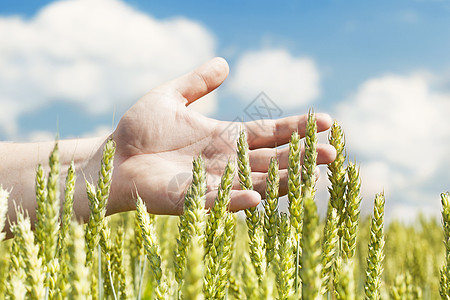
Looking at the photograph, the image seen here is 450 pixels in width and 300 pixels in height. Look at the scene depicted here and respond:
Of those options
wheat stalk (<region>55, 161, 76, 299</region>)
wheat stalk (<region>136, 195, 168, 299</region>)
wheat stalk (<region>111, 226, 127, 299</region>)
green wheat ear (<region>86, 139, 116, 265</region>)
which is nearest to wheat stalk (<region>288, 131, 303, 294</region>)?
wheat stalk (<region>136, 195, 168, 299</region>)

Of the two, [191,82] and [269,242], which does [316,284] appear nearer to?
[269,242]

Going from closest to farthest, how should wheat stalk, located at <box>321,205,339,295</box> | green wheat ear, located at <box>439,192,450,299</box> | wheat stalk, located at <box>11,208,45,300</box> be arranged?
wheat stalk, located at <box>11,208,45,300</box>, wheat stalk, located at <box>321,205,339,295</box>, green wheat ear, located at <box>439,192,450,299</box>

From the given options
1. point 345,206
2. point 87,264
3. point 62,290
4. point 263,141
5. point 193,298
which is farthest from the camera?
point 263,141

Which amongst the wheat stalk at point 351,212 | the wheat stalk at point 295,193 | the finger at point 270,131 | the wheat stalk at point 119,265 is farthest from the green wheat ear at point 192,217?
the finger at point 270,131

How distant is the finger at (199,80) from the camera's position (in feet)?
10.0

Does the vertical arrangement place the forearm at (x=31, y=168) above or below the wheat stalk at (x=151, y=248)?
above

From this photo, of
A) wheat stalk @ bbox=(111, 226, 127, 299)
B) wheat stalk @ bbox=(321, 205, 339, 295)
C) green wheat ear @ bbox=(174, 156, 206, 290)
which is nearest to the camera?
green wheat ear @ bbox=(174, 156, 206, 290)

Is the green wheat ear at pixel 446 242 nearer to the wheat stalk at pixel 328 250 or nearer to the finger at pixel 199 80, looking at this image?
the wheat stalk at pixel 328 250

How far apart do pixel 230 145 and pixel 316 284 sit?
6.01 feet

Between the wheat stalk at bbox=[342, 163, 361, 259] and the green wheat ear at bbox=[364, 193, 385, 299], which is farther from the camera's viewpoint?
the wheat stalk at bbox=[342, 163, 361, 259]

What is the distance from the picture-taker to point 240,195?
1.83 meters

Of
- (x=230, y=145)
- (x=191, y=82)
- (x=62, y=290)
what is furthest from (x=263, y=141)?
(x=62, y=290)

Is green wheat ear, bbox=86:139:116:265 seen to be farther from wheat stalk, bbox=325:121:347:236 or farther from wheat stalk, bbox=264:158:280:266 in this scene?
wheat stalk, bbox=325:121:347:236

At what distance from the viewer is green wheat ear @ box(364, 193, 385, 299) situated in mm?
1562
